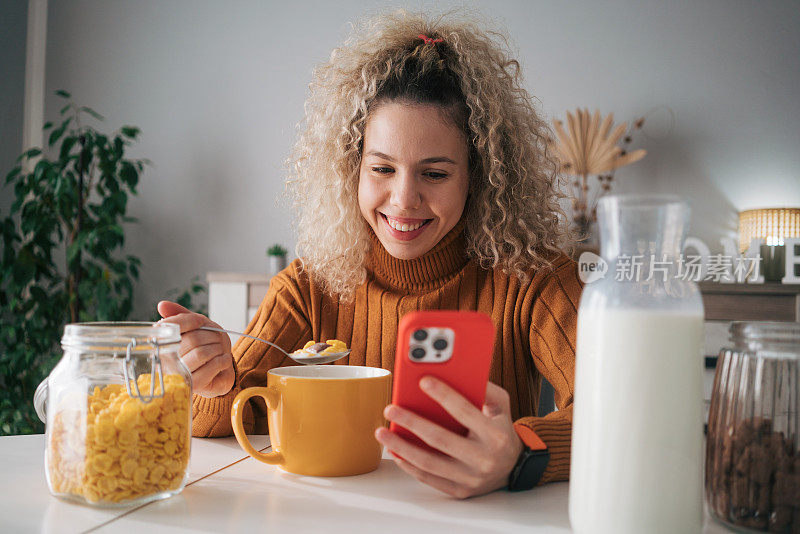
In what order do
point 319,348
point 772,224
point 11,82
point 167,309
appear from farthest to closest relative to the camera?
point 11,82 → point 772,224 → point 319,348 → point 167,309

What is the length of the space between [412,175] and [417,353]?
1.73 feet

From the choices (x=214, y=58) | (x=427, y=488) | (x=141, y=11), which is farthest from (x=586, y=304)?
(x=141, y=11)

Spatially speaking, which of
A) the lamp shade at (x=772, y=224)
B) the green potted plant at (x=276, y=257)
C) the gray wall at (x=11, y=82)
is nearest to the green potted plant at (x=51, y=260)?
the gray wall at (x=11, y=82)

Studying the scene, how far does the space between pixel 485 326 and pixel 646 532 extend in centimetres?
18

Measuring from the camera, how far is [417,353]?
51cm

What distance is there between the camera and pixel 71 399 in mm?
526

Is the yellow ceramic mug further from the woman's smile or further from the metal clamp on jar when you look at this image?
the woman's smile

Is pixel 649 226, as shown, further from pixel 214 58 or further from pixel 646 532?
pixel 214 58

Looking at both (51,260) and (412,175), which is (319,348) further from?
(51,260)

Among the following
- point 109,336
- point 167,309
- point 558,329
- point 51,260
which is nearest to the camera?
point 109,336

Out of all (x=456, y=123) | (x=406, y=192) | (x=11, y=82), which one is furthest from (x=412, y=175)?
(x=11, y=82)

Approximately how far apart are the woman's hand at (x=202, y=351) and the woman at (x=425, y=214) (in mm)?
115

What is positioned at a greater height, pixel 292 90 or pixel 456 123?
pixel 292 90

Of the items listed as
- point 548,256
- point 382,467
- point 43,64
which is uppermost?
point 43,64
